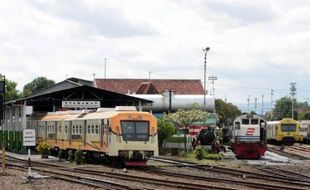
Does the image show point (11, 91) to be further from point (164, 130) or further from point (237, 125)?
point (237, 125)

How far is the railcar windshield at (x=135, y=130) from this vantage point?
26344 mm

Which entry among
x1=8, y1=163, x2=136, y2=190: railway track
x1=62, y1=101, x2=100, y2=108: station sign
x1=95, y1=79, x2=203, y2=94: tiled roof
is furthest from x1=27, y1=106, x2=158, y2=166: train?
x1=95, y1=79, x2=203, y2=94: tiled roof

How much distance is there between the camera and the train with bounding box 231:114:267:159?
35438 millimetres

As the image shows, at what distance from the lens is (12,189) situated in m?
17.4

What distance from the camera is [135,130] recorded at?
1045 inches

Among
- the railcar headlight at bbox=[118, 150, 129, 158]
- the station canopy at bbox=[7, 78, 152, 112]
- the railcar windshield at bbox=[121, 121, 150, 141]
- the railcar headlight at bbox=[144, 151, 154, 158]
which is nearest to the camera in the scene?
the railcar headlight at bbox=[118, 150, 129, 158]

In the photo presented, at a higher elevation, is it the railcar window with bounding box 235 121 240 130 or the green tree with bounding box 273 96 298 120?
the green tree with bounding box 273 96 298 120

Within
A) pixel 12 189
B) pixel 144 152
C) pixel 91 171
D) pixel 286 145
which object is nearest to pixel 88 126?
pixel 144 152

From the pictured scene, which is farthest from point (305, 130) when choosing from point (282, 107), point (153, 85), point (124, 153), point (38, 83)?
point (282, 107)

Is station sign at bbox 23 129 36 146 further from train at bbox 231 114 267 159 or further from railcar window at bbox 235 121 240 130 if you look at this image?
railcar window at bbox 235 121 240 130

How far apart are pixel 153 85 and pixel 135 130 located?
5803cm

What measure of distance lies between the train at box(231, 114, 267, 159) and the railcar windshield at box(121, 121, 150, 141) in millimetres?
10291

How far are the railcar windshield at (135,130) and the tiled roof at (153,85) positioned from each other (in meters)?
56.2

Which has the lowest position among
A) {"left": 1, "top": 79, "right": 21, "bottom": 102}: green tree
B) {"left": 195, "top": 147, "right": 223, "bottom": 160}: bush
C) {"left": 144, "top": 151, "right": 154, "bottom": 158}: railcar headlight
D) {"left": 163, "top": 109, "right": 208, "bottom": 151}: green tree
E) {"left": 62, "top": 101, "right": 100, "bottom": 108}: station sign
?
{"left": 195, "top": 147, "right": 223, "bottom": 160}: bush
